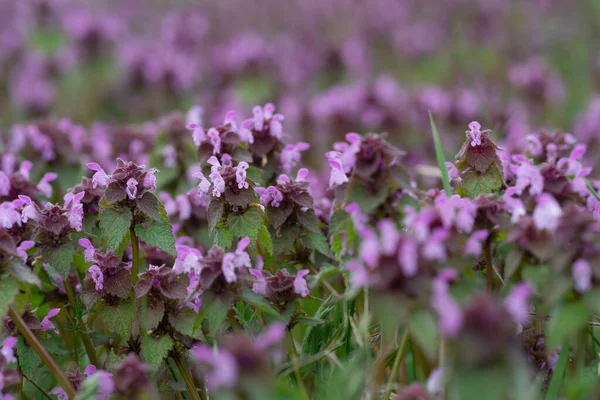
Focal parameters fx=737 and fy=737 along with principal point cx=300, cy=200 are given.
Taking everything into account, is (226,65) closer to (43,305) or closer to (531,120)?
(531,120)

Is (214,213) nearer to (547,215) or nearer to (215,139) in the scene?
(215,139)

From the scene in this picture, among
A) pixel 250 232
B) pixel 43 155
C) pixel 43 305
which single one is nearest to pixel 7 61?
pixel 43 155

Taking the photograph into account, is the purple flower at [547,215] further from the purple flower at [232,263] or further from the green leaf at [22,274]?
the green leaf at [22,274]

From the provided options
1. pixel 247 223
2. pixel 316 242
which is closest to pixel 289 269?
pixel 316 242

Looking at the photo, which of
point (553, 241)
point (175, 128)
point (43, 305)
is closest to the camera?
point (553, 241)

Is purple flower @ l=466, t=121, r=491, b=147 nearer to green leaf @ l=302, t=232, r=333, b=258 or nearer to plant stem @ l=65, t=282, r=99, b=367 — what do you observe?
green leaf @ l=302, t=232, r=333, b=258

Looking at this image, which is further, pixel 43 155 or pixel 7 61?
pixel 7 61
